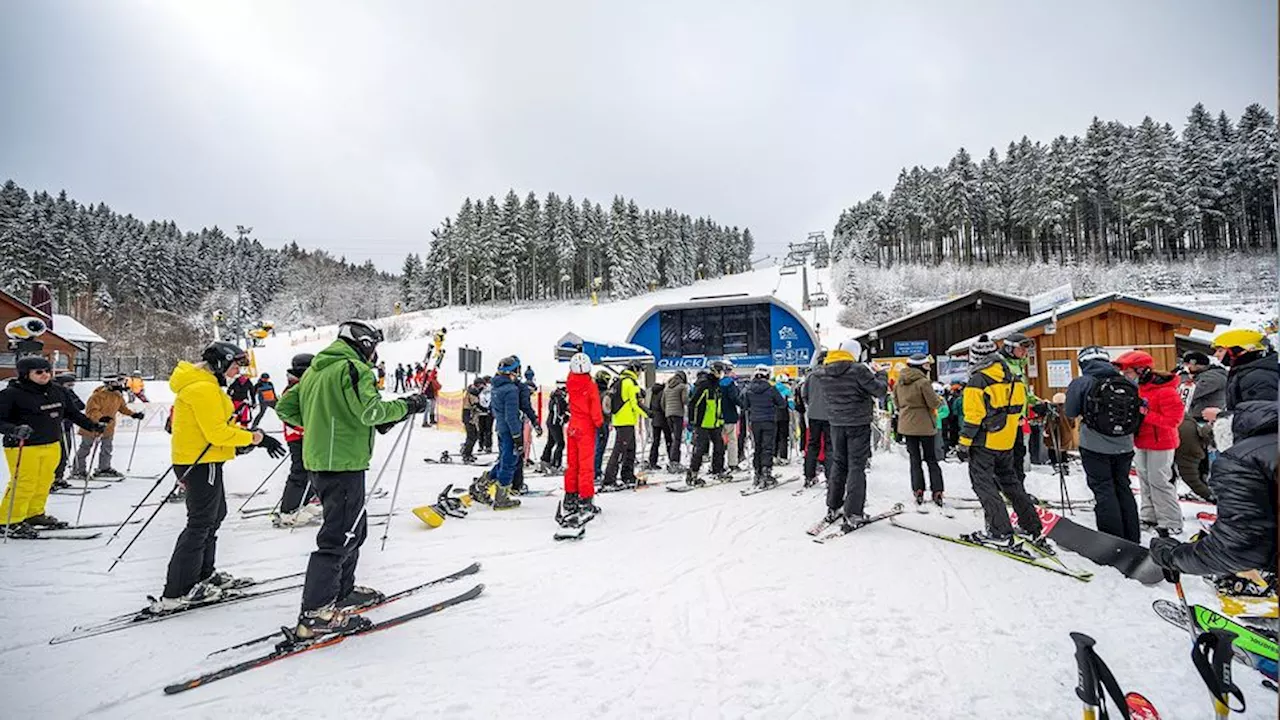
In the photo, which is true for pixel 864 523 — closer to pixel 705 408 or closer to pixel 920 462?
pixel 920 462

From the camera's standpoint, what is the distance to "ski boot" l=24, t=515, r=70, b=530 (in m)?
5.84

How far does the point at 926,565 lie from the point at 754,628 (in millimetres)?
2019

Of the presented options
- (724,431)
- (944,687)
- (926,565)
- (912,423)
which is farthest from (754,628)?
(724,431)

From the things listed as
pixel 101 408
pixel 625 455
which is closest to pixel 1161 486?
pixel 625 455

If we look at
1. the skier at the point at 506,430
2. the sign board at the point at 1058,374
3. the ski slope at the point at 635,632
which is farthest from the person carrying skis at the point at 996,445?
the sign board at the point at 1058,374

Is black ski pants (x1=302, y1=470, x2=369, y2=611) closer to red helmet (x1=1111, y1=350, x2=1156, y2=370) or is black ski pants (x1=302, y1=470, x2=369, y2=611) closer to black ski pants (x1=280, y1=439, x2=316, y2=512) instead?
black ski pants (x1=280, y1=439, x2=316, y2=512)

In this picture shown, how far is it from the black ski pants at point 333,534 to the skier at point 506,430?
11.0 feet

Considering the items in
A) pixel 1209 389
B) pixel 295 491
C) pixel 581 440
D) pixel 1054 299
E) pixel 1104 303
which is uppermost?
pixel 1104 303

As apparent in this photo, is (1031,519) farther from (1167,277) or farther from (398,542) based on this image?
(1167,277)

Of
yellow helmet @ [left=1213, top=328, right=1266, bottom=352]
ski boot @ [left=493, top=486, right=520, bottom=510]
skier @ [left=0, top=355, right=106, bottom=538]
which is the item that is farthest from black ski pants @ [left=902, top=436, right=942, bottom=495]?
skier @ [left=0, top=355, right=106, bottom=538]

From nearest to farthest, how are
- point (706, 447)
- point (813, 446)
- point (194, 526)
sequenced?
point (194, 526) < point (813, 446) < point (706, 447)

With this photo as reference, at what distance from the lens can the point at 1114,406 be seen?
4691 millimetres

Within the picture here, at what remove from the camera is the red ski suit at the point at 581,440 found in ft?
20.1

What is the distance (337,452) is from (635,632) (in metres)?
2.18
